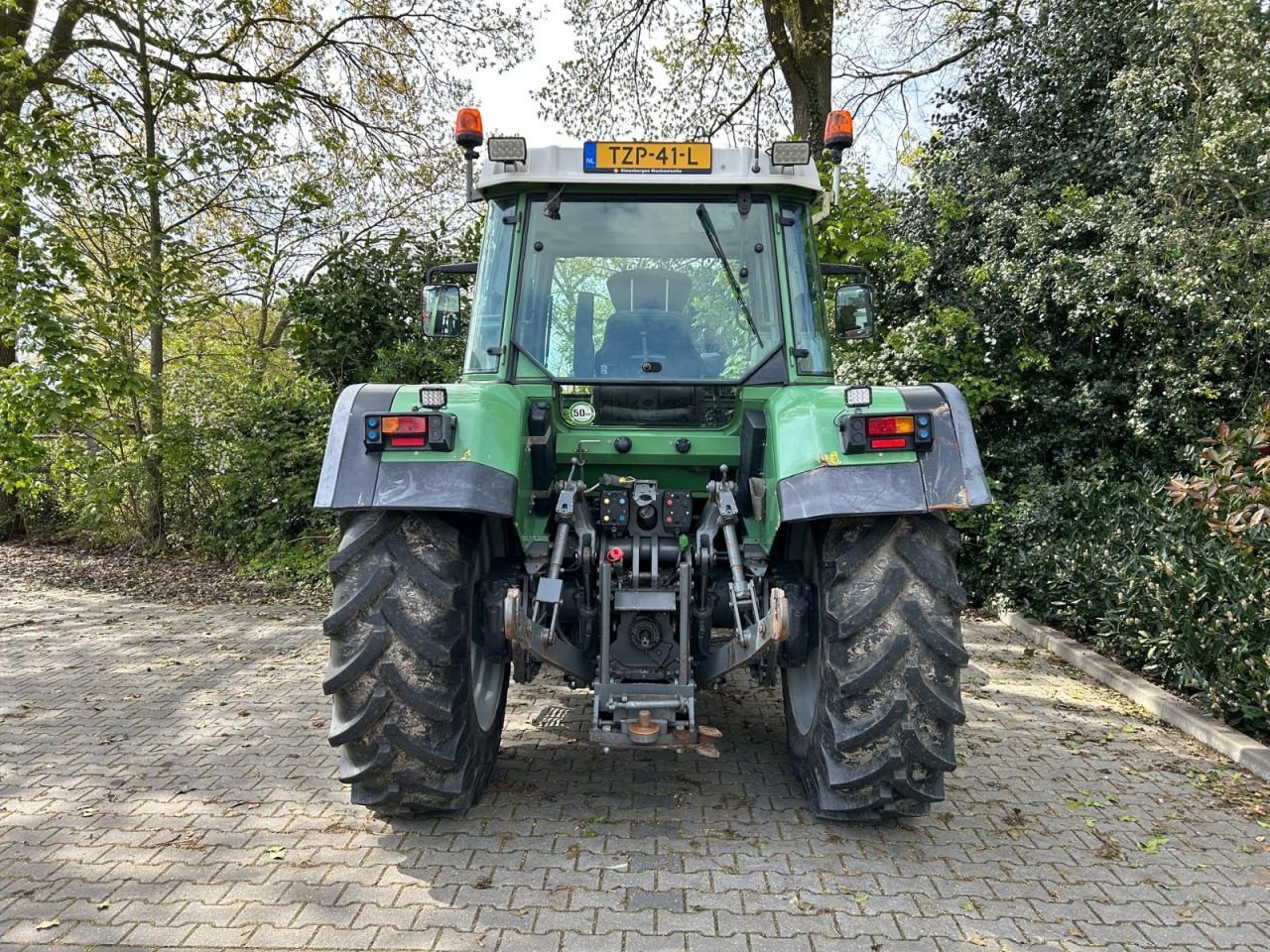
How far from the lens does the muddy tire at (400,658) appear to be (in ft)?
10.1

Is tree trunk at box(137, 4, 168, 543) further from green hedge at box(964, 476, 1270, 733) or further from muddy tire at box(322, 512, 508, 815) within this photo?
green hedge at box(964, 476, 1270, 733)

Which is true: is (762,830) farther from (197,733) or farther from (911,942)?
(197,733)

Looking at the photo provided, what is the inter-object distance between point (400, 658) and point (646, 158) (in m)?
2.31

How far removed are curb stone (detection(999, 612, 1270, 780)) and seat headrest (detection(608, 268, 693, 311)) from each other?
334 centimetres

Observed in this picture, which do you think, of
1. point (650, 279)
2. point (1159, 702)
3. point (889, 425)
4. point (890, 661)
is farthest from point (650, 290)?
point (1159, 702)

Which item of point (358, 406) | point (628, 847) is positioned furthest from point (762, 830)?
point (358, 406)

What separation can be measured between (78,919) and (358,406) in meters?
1.83

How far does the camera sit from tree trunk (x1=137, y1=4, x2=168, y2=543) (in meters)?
9.02

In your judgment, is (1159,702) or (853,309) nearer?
(853,309)

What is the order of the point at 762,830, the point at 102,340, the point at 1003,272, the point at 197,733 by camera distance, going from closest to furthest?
1. the point at 762,830
2. the point at 197,733
3. the point at 1003,272
4. the point at 102,340

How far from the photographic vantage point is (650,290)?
3.97m

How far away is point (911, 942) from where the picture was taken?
8.79 feet

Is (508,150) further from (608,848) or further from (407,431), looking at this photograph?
(608,848)

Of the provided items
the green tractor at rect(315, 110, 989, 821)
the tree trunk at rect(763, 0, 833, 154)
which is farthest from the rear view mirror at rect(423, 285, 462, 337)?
the tree trunk at rect(763, 0, 833, 154)
